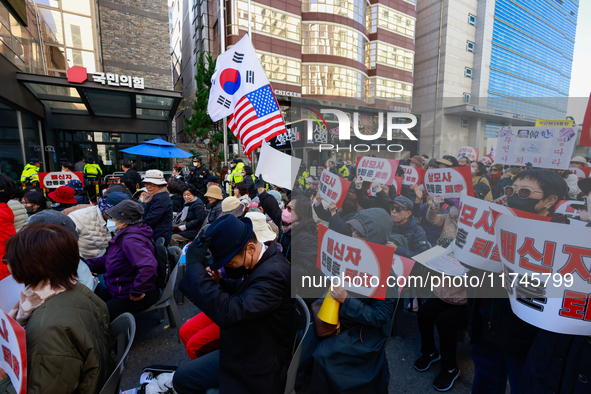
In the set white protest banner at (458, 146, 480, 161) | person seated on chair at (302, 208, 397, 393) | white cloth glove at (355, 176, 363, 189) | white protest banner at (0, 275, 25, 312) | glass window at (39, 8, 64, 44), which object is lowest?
person seated on chair at (302, 208, 397, 393)

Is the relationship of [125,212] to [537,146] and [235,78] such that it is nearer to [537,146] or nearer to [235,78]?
[235,78]

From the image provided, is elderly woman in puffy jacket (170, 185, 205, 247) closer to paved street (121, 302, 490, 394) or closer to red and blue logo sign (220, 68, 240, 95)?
paved street (121, 302, 490, 394)

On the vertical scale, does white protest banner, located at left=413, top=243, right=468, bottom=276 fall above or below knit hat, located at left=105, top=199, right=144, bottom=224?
below

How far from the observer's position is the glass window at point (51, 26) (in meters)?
14.7

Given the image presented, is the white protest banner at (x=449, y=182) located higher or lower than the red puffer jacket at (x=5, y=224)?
higher

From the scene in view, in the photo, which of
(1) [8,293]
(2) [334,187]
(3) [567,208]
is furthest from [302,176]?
(1) [8,293]

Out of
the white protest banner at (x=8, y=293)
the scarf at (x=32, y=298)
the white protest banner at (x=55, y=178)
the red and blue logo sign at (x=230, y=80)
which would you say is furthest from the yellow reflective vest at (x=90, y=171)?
the scarf at (x=32, y=298)

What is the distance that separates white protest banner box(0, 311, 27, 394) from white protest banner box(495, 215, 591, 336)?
2478 millimetres

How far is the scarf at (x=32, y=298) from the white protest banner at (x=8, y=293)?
40 cm

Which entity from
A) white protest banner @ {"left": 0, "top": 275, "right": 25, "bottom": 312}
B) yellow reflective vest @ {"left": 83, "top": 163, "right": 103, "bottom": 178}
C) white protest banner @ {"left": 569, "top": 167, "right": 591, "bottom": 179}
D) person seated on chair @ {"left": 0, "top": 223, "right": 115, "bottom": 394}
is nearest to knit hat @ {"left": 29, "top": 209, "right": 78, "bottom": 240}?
white protest banner @ {"left": 0, "top": 275, "right": 25, "bottom": 312}

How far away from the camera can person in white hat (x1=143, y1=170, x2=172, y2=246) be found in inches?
173

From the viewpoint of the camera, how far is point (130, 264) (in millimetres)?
2842

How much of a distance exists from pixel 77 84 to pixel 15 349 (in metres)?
14.1

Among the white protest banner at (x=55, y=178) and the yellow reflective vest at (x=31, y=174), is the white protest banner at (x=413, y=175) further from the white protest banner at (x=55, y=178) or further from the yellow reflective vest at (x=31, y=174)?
the yellow reflective vest at (x=31, y=174)
